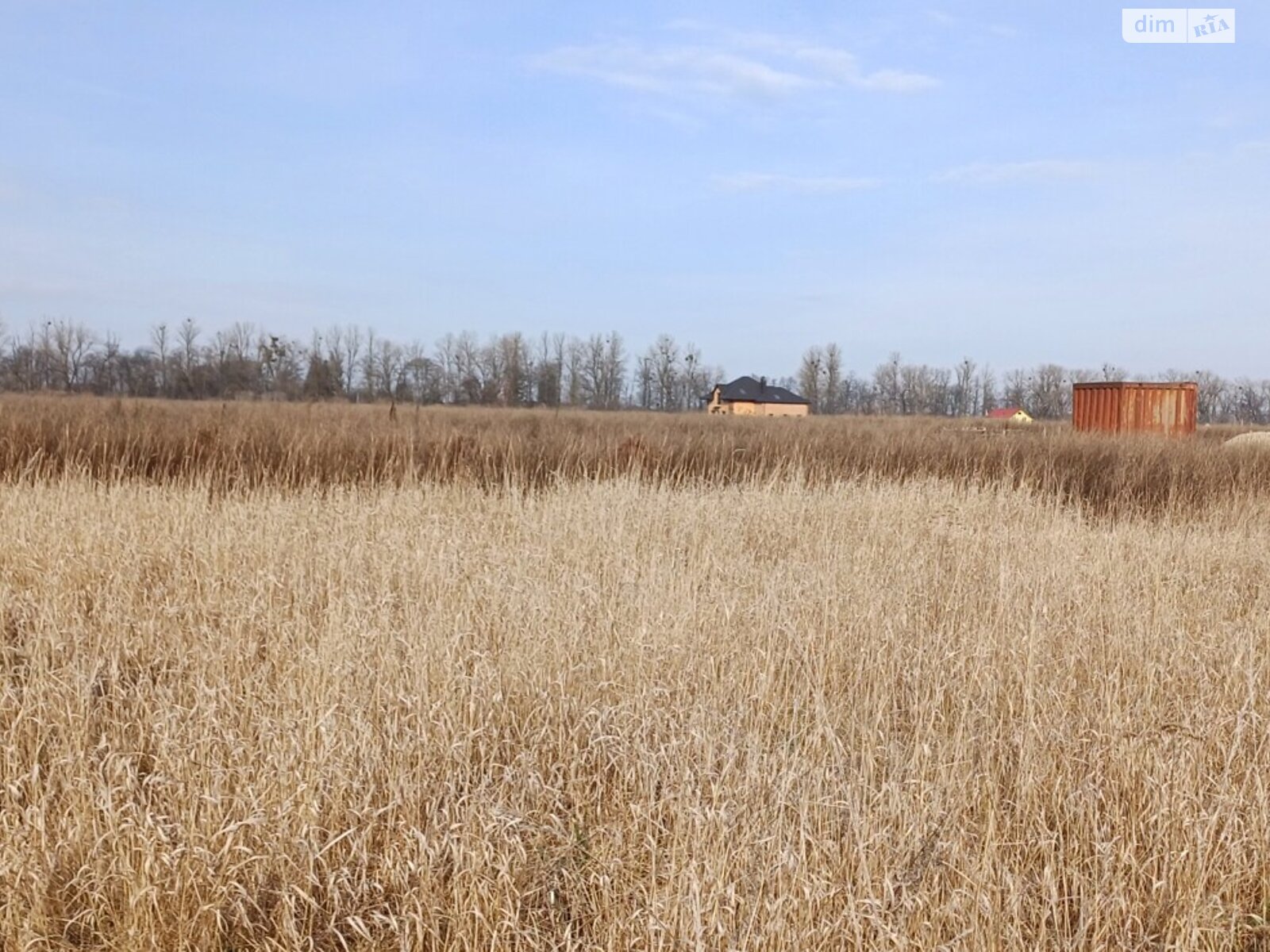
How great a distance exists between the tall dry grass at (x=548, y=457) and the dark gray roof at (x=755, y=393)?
1927 inches

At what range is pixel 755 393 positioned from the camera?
206ft

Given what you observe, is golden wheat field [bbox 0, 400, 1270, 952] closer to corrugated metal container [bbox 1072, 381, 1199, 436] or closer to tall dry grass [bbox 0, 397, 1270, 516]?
tall dry grass [bbox 0, 397, 1270, 516]

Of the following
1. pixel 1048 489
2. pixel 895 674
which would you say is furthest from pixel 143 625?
pixel 1048 489

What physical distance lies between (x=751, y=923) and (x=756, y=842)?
1.06 ft

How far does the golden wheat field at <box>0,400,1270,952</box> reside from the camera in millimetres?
2369

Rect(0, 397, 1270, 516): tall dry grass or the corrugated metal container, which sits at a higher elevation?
the corrugated metal container

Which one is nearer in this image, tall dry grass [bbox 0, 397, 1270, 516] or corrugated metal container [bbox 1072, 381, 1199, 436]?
tall dry grass [bbox 0, 397, 1270, 516]

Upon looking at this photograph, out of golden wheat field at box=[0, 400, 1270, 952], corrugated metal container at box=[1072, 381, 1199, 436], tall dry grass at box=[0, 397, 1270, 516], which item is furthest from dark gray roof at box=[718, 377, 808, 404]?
golden wheat field at box=[0, 400, 1270, 952]

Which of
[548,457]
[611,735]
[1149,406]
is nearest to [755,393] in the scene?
[1149,406]

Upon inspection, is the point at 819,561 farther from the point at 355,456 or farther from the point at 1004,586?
the point at 355,456

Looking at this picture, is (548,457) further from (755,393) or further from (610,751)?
(755,393)

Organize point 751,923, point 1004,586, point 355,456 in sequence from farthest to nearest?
point 355,456 → point 1004,586 → point 751,923

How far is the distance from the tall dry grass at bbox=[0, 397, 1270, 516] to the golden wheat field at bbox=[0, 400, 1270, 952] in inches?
74.0

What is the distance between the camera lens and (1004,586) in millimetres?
5270
